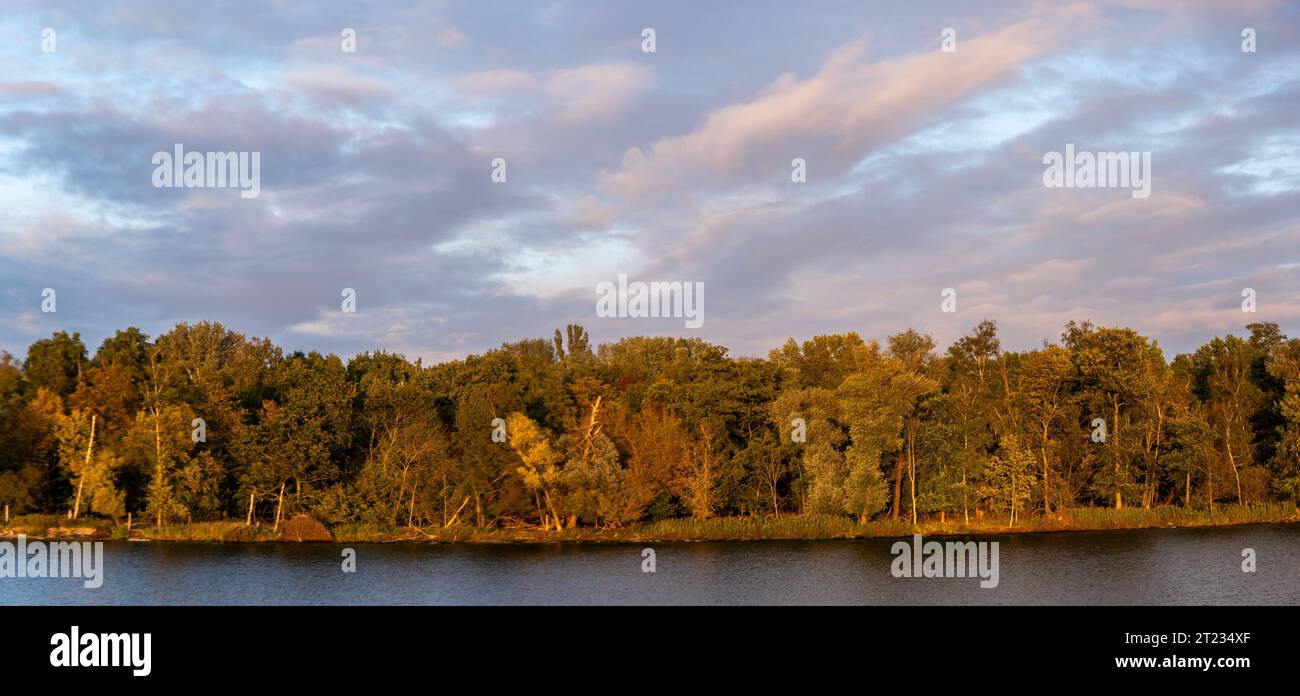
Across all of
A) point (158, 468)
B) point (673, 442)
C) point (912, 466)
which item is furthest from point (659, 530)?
point (158, 468)

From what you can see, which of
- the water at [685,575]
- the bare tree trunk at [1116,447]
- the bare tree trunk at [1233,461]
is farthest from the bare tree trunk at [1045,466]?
the bare tree trunk at [1233,461]

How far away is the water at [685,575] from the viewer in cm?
4222

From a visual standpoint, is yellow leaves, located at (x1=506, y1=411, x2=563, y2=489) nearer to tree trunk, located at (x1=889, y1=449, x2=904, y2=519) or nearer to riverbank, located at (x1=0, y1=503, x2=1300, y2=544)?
riverbank, located at (x1=0, y1=503, x2=1300, y2=544)

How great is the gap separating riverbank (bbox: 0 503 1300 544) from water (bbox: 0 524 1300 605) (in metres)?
2.70

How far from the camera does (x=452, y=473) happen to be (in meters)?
67.4

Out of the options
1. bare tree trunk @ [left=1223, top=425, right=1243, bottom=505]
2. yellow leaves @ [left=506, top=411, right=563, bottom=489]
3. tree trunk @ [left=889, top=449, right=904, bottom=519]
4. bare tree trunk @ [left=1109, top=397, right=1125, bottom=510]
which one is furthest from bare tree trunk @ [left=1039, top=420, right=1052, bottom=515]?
yellow leaves @ [left=506, top=411, right=563, bottom=489]

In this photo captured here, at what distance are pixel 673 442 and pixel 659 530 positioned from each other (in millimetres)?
6833

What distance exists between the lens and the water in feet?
139

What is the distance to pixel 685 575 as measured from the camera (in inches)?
1905

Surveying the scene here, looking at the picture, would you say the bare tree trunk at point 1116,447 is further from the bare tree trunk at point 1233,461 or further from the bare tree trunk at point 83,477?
the bare tree trunk at point 83,477
